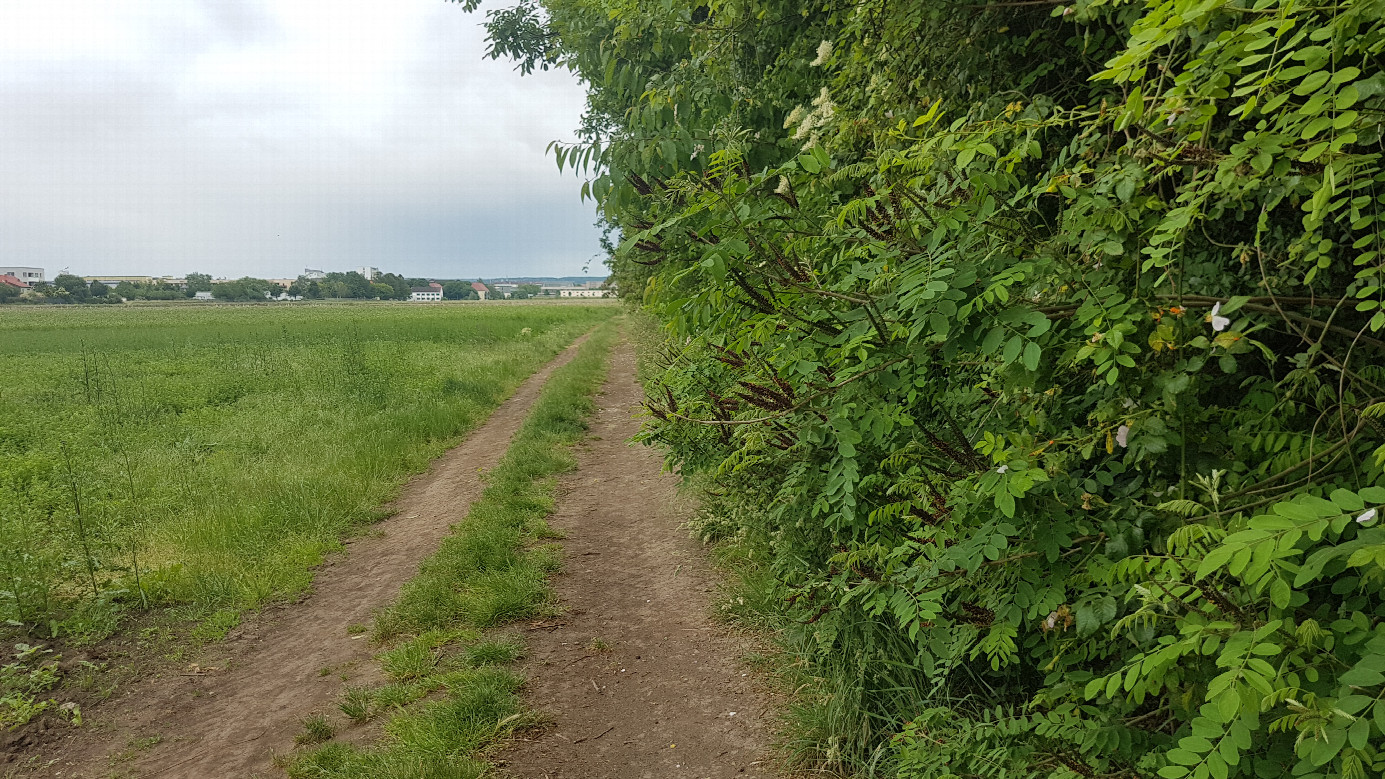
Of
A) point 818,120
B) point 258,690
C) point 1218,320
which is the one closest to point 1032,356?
point 1218,320

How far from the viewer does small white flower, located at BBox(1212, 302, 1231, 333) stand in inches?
75.3

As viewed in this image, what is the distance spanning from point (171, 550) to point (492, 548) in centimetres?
305

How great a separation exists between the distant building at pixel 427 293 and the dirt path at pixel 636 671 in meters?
137

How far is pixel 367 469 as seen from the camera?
940 centimetres

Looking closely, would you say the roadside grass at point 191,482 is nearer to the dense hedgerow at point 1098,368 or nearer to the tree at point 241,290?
the dense hedgerow at point 1098,368

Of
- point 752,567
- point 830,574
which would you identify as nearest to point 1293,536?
point 830,574

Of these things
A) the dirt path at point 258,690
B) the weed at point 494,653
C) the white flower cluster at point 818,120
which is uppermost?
the white flower cluster at point 818,120

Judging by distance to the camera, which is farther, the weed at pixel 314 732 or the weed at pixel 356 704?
the weed at pixel 356 704

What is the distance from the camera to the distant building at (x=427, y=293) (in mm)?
136875

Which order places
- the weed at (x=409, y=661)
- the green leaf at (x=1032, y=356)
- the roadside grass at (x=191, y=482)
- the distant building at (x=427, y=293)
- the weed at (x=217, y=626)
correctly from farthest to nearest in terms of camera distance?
1. the distant building at (x=427, y=293)
2. the roadside grass at (x=191, y=482)
3. the weed at (x=217, y=626)
4. the weed at (x=409, y=661)
5. the green leaf at (x=1032, y=356)

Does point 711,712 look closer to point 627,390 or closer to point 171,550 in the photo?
point 171,550

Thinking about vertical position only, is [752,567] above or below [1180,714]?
below

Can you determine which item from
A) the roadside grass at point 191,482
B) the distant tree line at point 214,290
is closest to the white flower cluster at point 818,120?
the roadside grass at point 191,482

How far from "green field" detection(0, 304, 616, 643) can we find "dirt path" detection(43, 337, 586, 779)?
0.49 m
